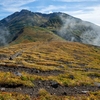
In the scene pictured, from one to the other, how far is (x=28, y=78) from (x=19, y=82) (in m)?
3.58

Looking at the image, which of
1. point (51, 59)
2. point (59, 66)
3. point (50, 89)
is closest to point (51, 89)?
point (50, 89)

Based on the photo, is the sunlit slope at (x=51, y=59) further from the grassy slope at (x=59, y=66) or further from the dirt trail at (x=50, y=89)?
the dirt trail at (x=50, y=89)

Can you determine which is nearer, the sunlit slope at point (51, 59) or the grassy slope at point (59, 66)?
the grassy slope at point (59, 66)

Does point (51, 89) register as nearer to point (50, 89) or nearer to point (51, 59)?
point (50, 89)

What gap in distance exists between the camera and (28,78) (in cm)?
3331

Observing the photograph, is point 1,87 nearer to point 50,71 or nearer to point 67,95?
point 67,95

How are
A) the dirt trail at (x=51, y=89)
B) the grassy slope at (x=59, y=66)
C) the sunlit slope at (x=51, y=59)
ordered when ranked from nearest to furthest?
the dirt trail at (x=51, y=89) < the grassy slope at (x=59, y=66) < the sunlit slope at (x=51, y=59)

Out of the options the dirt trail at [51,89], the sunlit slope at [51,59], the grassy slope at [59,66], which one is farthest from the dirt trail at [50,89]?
the sunlit slope at [51,59]

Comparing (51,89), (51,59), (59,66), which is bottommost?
(51,59)

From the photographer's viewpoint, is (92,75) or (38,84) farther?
(92,75)

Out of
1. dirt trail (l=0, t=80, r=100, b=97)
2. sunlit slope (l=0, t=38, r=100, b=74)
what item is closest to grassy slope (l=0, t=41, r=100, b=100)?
sunlit slope (l=0, t=38, r=100, b=74)

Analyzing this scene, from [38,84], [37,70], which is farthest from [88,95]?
[37,70]

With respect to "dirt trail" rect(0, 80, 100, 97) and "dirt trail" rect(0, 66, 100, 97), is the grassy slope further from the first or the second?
"dirt trail" rect(0, 80, 100, 97)

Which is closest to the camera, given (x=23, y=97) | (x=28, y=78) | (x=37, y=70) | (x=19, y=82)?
(x=23, y=97)
